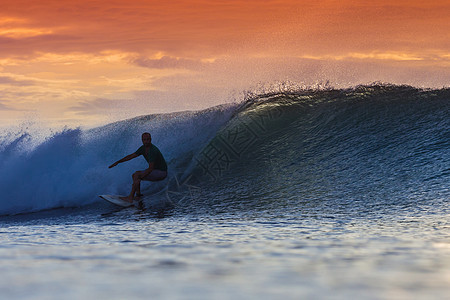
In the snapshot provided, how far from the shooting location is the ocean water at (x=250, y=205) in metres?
3.03

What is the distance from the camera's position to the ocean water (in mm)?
3025

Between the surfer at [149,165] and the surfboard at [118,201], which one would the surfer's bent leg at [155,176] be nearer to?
the surfer at [149,165]

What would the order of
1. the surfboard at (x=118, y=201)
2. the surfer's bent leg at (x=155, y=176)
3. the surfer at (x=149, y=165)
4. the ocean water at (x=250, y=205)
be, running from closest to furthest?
the ocean water at (x=250, y=205) < the surfboard at (x=118, y=201) < the surfer at (x=149, y=165) < the surfer's bent leg at (x=155, y=176)

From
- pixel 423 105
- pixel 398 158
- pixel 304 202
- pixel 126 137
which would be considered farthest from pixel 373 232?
pixel 126 137

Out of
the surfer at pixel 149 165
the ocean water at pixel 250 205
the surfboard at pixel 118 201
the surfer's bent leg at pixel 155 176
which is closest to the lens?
the ocean water at pixel 250 205

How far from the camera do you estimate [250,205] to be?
24.0 feet

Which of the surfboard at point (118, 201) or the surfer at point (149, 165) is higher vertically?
the surfer at point (149, 165)

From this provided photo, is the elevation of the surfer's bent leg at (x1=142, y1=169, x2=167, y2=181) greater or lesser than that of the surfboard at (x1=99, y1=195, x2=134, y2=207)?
greater

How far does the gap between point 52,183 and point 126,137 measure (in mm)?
2565

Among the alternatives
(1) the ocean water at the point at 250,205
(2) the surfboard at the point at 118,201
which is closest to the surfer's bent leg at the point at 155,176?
(1) the ocean water at the point at 250,205

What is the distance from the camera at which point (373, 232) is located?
4.68 meters

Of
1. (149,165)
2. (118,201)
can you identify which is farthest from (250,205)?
(118,201)

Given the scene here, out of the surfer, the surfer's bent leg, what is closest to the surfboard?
the surfer

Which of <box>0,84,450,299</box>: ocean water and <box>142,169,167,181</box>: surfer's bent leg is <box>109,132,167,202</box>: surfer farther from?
<box>0,84,450,299</box>: ocean water
